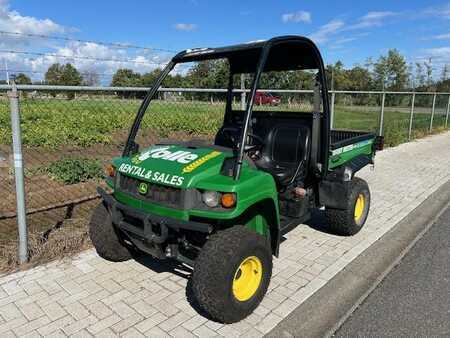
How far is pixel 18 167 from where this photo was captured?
3.40 m

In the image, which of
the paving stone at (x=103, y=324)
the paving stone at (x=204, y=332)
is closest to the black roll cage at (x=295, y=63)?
the paving stone at (x=103, y=324)

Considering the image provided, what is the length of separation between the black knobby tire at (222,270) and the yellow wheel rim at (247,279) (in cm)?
8

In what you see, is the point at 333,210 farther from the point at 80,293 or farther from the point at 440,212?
the point at 80,293

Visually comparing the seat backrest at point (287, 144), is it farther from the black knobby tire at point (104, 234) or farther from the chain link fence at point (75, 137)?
the black knobby tire at point (104, 234)

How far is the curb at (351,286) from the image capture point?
283 cm

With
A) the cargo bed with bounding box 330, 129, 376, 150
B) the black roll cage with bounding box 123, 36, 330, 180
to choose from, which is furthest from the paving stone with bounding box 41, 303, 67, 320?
the cargo bed with bounding box 330, 129, 376, 150

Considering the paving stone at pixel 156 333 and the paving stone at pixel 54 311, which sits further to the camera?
the paving stone at pixel 54 311

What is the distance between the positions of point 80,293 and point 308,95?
18.6 feet

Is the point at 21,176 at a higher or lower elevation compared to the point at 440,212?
higher

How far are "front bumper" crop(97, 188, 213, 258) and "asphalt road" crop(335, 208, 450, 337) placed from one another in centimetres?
134

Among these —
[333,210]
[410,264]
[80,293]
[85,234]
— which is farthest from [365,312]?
[85,234]

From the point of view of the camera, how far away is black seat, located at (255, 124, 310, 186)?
3.81 meters

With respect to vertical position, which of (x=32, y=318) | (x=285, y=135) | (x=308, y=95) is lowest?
(x=32, y=318)

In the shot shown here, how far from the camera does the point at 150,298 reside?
10.3 feet
